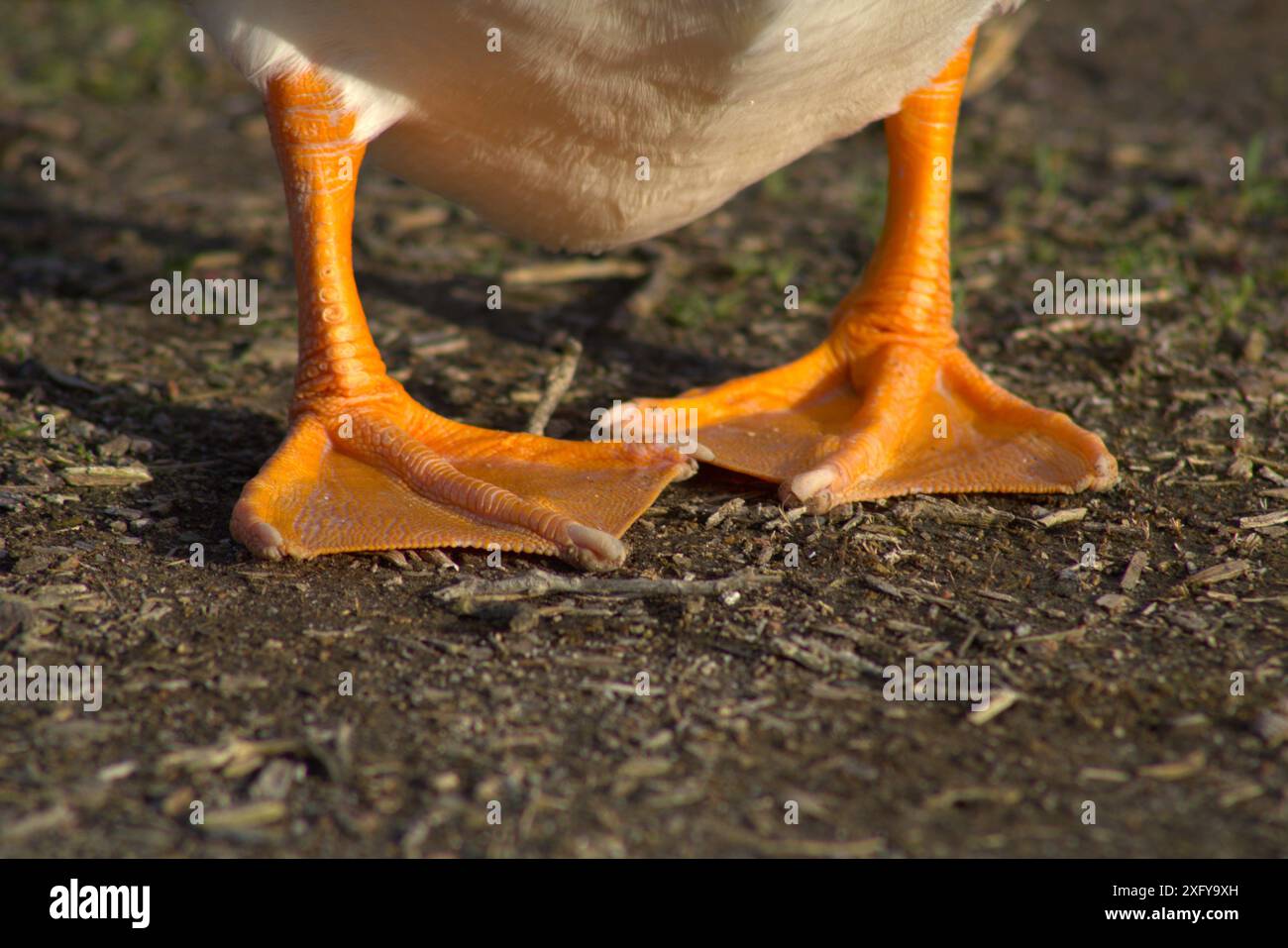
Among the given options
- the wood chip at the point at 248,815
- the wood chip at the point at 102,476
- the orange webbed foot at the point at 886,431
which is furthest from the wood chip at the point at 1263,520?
the wood chip at the point at 102,476

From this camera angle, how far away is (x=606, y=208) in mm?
4246

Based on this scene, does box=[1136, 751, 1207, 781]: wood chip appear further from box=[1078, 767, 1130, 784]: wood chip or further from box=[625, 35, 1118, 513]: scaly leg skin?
box=[625, 35, 1118, 513]: scaly leg skin

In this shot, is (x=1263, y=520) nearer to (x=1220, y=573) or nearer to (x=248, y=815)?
(x=1220, y=573)

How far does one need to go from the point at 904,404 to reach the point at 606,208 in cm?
103

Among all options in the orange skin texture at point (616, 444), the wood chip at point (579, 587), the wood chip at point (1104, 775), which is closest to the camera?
the wood chip at point (1104, 775)

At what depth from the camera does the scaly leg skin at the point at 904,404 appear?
12.7 feet

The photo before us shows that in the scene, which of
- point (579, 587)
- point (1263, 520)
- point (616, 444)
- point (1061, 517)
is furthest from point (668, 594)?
point (1263, 520)

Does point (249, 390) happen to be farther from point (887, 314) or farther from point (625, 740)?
point (625, 740)

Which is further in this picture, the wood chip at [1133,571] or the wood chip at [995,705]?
the wood chip at [1133,571]

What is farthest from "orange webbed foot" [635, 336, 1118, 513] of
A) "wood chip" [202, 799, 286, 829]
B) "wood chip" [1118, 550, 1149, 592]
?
"wood chip" [202, 799, 286, 829]

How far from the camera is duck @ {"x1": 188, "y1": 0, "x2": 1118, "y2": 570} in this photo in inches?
134

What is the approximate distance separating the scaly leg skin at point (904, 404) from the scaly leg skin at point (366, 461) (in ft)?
1.20

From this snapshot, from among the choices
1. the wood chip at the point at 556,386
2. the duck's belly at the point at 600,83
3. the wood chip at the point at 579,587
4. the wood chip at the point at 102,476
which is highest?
the duck's belly at the point at 600,83

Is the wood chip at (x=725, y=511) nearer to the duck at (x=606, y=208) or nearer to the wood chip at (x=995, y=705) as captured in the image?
the duck at (x=606, y=208)
